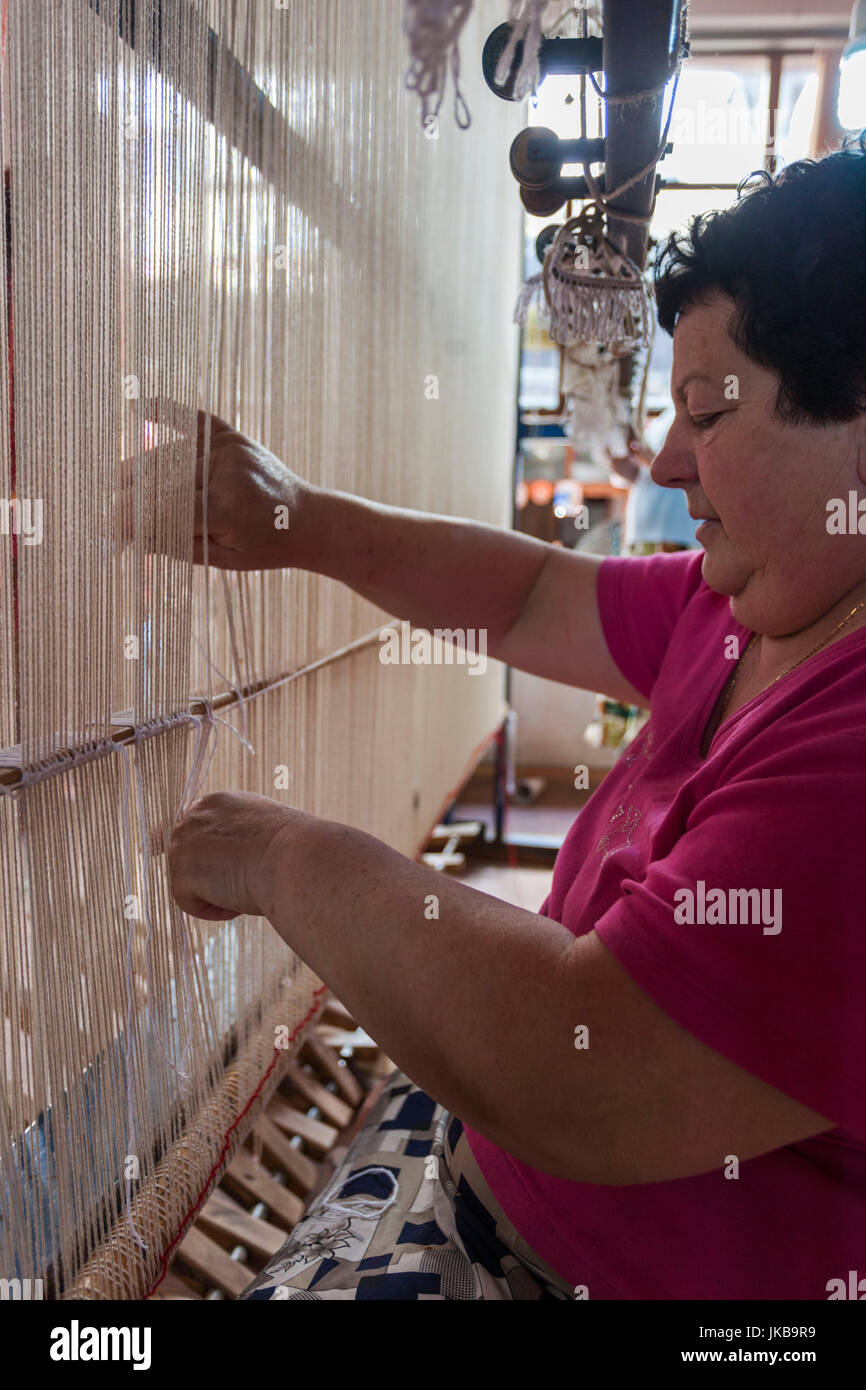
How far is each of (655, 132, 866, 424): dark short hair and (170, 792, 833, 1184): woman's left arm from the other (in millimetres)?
415

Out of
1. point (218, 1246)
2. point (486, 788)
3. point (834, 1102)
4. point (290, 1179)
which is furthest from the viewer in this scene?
point (486, 788)

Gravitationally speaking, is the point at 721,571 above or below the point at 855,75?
below

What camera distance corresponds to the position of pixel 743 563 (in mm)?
840

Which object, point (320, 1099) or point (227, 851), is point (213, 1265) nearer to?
point (320, 1099)

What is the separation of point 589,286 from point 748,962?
2.66ft

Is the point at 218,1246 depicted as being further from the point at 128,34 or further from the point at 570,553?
the point at 128,34

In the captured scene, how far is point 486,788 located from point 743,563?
4.12 m

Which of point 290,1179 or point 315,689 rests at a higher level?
point 315,689

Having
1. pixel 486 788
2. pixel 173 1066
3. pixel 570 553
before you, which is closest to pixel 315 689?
pixel 570 553

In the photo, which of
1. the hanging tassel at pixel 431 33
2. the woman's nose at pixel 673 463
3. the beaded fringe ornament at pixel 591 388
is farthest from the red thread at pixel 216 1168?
the beaded fringe ornament at pixel 591 388

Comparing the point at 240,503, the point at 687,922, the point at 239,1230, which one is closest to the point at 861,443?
the point at 687,922

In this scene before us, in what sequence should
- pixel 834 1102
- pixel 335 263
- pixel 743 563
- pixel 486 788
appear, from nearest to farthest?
pixel 834 1102
pixel 743 563
pixel 335 263
pixel 486 788

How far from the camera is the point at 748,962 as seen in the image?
0.60 m

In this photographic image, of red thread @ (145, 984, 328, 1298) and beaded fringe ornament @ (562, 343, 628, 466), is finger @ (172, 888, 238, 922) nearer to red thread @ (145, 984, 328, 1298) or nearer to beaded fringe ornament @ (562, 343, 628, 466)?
red thread @ (145, 984, 328, 1298)
